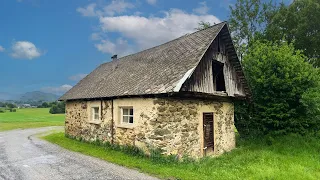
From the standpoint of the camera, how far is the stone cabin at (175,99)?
10.3m

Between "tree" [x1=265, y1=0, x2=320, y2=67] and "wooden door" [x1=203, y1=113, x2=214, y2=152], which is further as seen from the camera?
"tree" [x1=265, y1=0, x2=320, y2=67]

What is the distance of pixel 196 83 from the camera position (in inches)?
429

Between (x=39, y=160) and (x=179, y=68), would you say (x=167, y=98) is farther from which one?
(x=39, y=160)

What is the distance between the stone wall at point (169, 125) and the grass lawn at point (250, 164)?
739 mm

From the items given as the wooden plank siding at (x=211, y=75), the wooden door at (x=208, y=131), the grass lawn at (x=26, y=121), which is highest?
the wooden plank siding at (x=211, y=75)

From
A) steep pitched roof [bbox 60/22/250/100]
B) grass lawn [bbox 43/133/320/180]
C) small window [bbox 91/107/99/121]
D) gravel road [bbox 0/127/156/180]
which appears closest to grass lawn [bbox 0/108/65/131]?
small window [bbox 91/107/99/121]

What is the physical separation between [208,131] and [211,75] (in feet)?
9.02

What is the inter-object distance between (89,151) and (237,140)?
A: 9.34 m

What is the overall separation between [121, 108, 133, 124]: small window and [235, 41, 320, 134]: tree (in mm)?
7639

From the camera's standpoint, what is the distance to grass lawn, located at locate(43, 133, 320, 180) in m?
8.48

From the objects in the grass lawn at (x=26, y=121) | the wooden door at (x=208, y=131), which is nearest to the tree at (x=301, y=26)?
the wooden door at (x=208, y=131)

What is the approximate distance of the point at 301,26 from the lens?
23.3m

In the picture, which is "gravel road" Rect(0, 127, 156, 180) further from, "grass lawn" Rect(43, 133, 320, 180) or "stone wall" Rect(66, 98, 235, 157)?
"stone wall" Rect(66, 98, 235, 157)

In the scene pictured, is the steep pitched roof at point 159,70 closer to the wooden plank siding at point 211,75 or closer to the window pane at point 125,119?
the wooden plank siding at point 211,75
